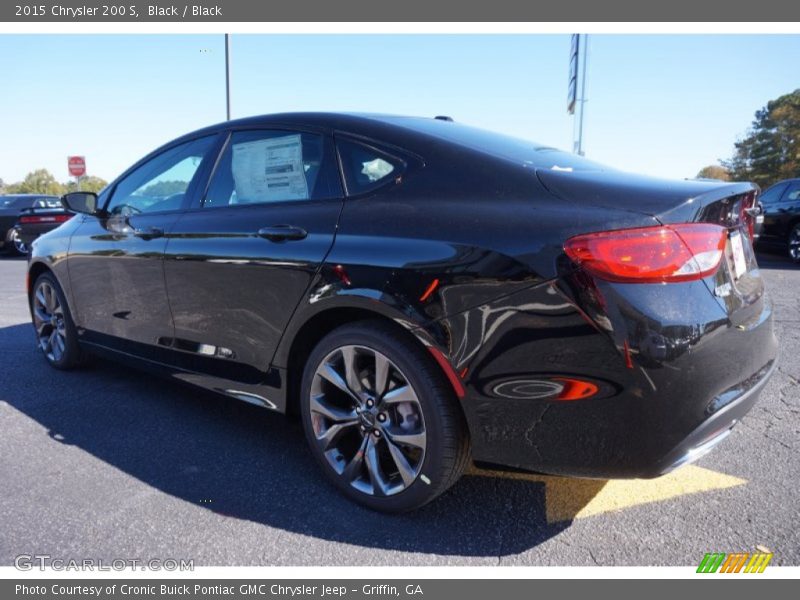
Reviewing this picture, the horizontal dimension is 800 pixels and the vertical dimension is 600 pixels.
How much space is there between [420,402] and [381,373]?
21 cm

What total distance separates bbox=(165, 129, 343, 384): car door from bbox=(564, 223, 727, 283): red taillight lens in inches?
41.1

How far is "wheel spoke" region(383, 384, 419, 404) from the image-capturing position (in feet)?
7.38

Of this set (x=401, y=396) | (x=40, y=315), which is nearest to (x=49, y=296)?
(x=40, y=315)

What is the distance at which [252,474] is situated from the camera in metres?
2.77

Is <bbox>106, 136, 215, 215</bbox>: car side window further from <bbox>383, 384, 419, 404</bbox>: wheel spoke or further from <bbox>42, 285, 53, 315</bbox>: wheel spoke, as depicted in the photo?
<bbox>383, 384, 419, 404</bbox>: wheel spoke

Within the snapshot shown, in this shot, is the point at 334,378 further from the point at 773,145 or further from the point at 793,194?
the point at 773,145

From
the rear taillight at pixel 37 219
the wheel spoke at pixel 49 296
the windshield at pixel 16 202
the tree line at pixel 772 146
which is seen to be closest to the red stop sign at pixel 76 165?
the windshield at pixel 16 202

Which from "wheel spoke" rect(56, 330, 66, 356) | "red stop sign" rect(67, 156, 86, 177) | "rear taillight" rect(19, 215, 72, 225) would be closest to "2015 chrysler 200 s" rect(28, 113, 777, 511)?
"wheel spoke" rect(56, 330, 66, 356)

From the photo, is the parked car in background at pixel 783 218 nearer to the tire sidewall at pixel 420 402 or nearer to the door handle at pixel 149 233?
the tire sidewall at pixel 420 402

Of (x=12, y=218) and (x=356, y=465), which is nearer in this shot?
(x=356, y=465)

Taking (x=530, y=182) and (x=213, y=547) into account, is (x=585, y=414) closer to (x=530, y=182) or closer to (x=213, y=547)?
(x=530, y=182)

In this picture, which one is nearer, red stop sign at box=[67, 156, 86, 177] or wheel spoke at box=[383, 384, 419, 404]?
wheel spoke at box=[383, 384, 419, 404]

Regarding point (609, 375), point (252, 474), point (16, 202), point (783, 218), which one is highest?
point (16, 202)
